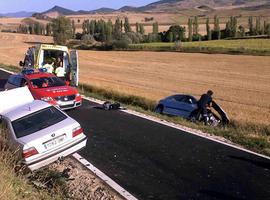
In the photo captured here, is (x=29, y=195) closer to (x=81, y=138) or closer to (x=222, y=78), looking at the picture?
(x=81, y=138)

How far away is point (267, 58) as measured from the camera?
198 ft

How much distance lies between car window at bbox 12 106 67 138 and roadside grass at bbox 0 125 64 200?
2.02 ft

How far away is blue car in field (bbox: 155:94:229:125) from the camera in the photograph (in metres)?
16.6

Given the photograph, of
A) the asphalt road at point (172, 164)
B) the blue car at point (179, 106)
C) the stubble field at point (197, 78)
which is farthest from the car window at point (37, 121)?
the stubble field at point (197, 78)

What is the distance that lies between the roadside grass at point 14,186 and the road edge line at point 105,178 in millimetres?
914

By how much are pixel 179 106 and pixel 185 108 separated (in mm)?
353

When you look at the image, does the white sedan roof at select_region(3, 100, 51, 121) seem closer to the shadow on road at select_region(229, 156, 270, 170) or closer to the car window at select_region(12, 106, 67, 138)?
the car window at select_region(12, 106, 67, 138)

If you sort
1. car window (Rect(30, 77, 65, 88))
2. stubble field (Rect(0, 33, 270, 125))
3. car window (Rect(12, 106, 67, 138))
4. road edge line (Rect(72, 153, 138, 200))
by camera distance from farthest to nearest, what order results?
stubble field (Rect(0, 33, 270, 125)) < car window (Rect(30, 77, 65, 88)) < car window (Rect(12, 106, 67, 138)) < road edge line (Rect(72, 153, 138, 200))

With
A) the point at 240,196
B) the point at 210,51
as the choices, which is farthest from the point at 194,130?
the point at 210,51

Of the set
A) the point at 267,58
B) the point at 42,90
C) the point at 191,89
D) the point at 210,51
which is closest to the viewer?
the point at 42,90

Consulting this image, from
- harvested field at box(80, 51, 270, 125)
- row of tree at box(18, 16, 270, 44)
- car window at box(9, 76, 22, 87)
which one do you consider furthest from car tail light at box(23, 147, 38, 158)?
row of tree at box(18, 16, 270, 44)

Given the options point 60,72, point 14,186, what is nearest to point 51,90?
point 60,72

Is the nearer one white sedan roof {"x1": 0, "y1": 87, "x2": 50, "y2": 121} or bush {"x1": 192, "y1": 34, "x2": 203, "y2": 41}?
white sedan roof {"x1": 0, "y1": 87, "x2": 50, "y2": 121}

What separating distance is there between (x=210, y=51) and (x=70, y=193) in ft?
217
